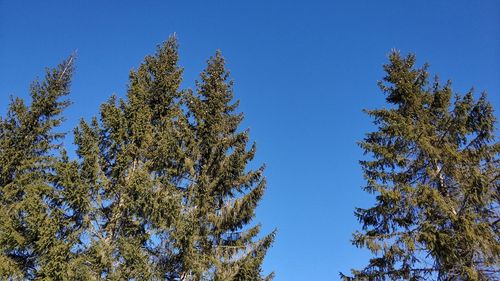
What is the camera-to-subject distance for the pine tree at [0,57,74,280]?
1142 cm

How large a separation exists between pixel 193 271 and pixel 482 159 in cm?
1021

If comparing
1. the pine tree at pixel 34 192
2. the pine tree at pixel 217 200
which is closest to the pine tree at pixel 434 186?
the pine tree at pixel 217 200

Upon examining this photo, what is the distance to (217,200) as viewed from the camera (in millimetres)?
14750

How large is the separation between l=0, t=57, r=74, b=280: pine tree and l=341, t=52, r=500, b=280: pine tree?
9036mm

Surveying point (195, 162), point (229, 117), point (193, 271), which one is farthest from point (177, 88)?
point (193, 271)

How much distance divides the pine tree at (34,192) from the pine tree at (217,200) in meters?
3.48

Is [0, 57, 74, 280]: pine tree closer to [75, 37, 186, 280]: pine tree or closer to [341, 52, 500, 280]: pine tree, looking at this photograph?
[75, 37, 186, 280]: pine tree

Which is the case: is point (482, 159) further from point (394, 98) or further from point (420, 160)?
point (394, 98)

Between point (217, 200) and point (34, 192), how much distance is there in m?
6.01

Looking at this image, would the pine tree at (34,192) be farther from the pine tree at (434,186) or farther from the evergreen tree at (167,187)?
the pine tree at (434,186)

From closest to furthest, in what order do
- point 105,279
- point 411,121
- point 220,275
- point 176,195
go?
point 105,279 → point 220,275 → point 176,195 → point 411,121

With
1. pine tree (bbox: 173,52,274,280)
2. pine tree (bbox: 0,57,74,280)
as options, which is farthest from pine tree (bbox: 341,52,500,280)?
→ pine tree (bbox: 0,57,74,280)

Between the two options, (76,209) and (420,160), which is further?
(420,160)

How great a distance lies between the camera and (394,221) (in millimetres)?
13773
